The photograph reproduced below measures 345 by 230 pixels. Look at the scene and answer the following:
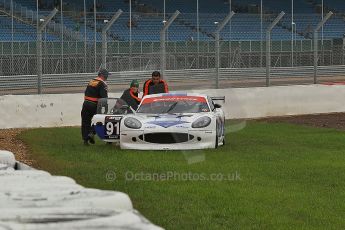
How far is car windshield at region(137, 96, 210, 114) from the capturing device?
1675cm

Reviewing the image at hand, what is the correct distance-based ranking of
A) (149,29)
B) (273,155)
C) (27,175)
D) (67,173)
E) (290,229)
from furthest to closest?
1. (149,29)
2. (273,155)
3. (67,173)
4. (290,229)
5. (27,175)

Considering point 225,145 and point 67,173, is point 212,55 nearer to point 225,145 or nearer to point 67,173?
point 225,145

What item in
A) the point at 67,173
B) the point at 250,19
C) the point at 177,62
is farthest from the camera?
the point at 250,19

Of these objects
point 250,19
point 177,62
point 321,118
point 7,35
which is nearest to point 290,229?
point 321,118

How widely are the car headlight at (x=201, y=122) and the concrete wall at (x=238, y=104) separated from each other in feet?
25.4

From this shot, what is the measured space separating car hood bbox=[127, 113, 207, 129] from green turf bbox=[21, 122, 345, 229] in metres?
0.61

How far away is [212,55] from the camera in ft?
96.8

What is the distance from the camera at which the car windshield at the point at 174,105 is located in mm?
16750

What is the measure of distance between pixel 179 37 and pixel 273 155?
90.5 feet

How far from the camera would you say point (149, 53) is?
2500 cm

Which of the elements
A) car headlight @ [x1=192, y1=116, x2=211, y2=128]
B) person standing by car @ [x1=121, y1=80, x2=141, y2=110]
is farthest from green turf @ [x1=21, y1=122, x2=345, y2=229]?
person standing by car @ [x1=121, y1=80, x2=141, y2=110]

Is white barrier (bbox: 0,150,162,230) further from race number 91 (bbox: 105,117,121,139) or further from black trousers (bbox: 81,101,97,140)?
black trousers (bbox: 81,101,97,140)

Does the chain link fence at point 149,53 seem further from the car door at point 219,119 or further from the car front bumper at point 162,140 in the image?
the car front bumper at point 162,140

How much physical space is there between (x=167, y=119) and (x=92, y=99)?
91.9 inches
